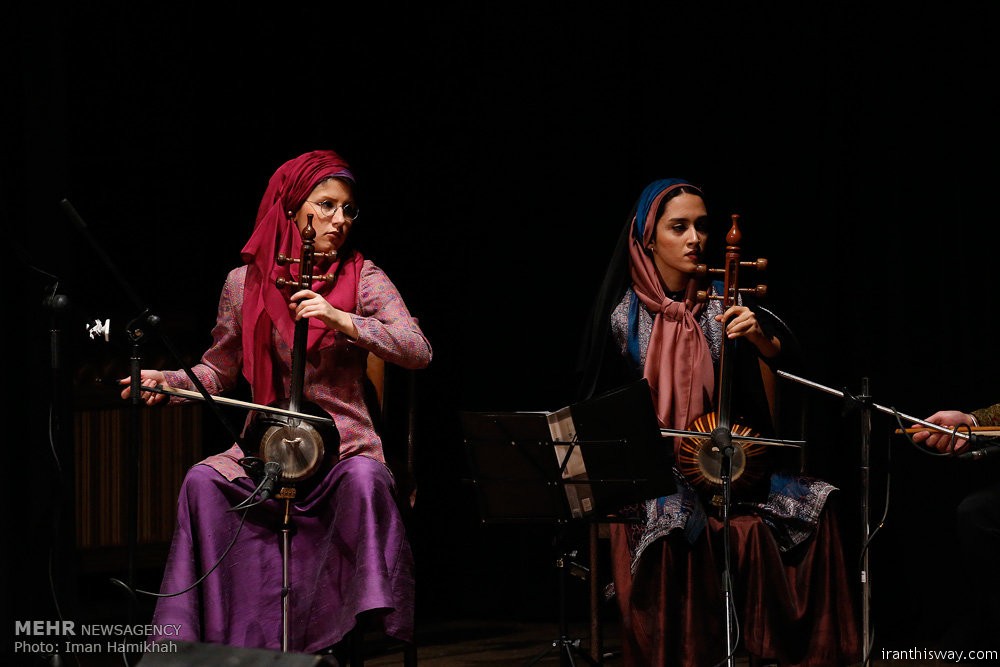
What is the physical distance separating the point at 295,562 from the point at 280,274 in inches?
35.6

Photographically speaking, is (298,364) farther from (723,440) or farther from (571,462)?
(723,440)

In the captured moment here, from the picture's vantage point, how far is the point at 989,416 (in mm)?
3959

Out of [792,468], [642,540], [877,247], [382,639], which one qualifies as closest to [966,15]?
[877,247]

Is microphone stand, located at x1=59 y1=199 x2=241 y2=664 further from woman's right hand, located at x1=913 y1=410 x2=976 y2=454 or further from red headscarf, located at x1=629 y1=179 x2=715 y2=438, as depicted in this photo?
woman's right hand, located at x1=913 y1=410 x2=976 y2=454

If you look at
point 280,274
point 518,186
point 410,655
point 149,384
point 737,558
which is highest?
point 518,186

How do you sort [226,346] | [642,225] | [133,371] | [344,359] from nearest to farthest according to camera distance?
[133,371]
[344,359]
[226,346]
[642,225]

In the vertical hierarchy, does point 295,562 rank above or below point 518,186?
below

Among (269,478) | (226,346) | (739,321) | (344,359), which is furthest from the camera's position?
(226,346)

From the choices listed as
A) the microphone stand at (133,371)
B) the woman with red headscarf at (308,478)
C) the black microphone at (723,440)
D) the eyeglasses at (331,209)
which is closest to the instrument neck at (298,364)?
the woman with red headscarf at (308,478)

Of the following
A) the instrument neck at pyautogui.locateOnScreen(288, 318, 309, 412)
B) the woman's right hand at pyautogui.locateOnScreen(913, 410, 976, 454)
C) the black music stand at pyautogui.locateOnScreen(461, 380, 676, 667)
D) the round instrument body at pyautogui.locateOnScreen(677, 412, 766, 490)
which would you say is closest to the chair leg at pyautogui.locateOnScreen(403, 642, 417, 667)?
the black music stand at pyautogui.locateOnScreen(461, 380, 676, 667)

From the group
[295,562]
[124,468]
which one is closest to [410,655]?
[295,562]

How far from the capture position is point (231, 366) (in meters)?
4.11

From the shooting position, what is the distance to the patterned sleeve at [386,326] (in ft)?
12.5

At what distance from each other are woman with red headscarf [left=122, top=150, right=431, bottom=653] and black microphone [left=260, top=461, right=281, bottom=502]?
72 millimetres
